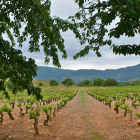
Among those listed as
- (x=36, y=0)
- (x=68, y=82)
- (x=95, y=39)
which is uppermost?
(x=36, y=0)

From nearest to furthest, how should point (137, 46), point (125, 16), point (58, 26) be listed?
point (125, 16)
point (137, 46)
point (58, 26)

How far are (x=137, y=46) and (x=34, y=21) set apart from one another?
371 centimetres

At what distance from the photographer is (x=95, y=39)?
6793 millimetres

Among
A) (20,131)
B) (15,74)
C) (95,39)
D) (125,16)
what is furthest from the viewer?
(20,131)

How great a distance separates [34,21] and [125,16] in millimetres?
3451

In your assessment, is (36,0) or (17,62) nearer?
(17,62)

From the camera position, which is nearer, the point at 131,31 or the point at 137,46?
the point at 131,31

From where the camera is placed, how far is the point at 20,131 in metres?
7.43

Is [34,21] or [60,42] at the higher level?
[34,21]

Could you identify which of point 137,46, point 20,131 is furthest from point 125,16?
point 20,131

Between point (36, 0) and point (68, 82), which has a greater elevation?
point (36, 0)

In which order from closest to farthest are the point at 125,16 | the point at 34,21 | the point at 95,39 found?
the point at 125,16 → the point at 34,21 → the point at 95,39

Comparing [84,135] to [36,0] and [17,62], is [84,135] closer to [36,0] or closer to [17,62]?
[17,62]

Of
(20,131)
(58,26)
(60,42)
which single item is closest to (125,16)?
(60,42)
